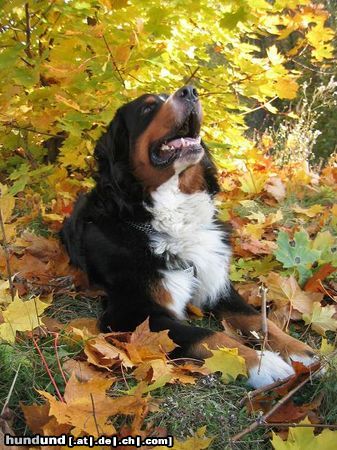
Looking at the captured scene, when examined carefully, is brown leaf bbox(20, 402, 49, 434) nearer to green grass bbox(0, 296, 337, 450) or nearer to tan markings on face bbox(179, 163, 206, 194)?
green grass bbox(0, 296, 337, 450)

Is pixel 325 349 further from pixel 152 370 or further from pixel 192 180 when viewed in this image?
pixel 192 180

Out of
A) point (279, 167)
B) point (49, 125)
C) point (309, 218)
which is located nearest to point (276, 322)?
point (309, 218)

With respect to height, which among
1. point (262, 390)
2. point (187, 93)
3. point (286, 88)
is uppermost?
point (286, 88)

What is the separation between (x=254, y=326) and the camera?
2.70m

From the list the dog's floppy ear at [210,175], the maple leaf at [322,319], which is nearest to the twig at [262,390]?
the maple leaf at [322,319]

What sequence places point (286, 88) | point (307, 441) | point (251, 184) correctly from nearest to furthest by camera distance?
point (307, 441) < point (286, 88) < point (251, 184)

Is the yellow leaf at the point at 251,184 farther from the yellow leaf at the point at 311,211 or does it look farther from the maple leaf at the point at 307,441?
the maple leaf at the point at 307,441

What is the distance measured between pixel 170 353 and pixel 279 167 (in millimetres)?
4607

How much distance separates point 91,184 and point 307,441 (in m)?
3.30

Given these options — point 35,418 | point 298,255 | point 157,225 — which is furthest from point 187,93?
point 35,418

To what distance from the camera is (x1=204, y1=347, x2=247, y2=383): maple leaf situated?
6.68 ft

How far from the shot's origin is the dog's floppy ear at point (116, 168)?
3.04 metres

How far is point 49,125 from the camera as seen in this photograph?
13.7ft

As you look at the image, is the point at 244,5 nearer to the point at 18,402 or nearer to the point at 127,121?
the point at 127,121
